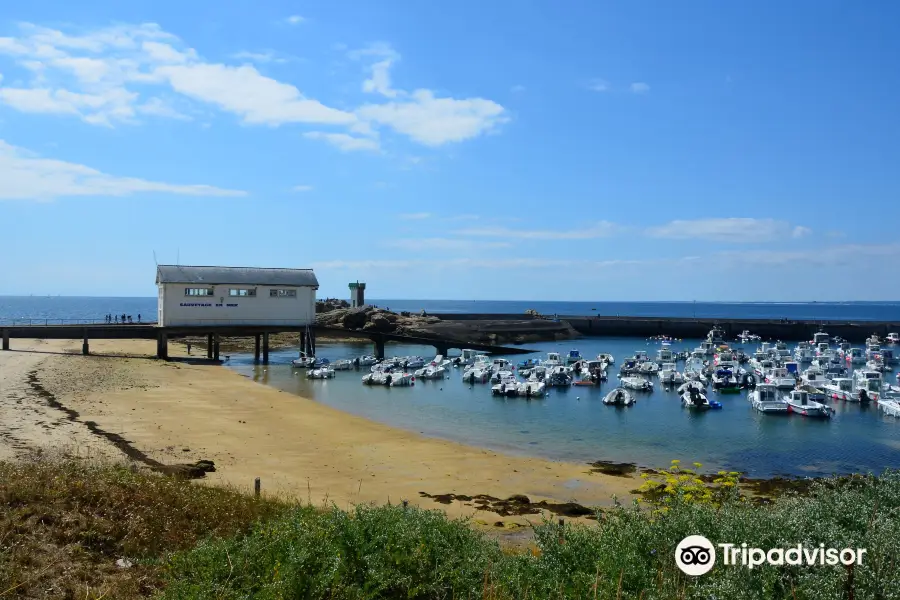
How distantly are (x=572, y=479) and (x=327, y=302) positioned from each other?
266 feet

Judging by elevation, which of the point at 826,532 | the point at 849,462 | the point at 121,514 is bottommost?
the point at 849,462

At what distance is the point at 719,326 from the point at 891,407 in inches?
2793

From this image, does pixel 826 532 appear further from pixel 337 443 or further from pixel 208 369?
pixel 208 369

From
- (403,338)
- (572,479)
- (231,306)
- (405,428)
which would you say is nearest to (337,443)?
(405,428)

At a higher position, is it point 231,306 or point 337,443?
point 231,306

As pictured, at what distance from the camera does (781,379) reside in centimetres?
4997

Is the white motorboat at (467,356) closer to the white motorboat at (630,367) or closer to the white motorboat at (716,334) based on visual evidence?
the white motorboat at (630,367)

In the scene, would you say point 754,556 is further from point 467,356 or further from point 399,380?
point 467,356

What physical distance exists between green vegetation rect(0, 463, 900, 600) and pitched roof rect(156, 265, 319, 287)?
4366cm

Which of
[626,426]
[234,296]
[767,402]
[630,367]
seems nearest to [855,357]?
[630,367]

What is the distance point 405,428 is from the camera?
32.9 metres

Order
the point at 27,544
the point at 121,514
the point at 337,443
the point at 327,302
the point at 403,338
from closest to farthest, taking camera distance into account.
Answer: the point at 27,544 → the point at 121,514 → the point at 337,443 → the point at 403,338 → the point at 327,302

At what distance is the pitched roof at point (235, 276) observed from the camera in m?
52.6

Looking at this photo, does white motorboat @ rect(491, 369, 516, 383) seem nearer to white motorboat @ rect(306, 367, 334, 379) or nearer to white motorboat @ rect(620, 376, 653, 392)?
white motorboat @ rect(620, 376, 653, 392)
